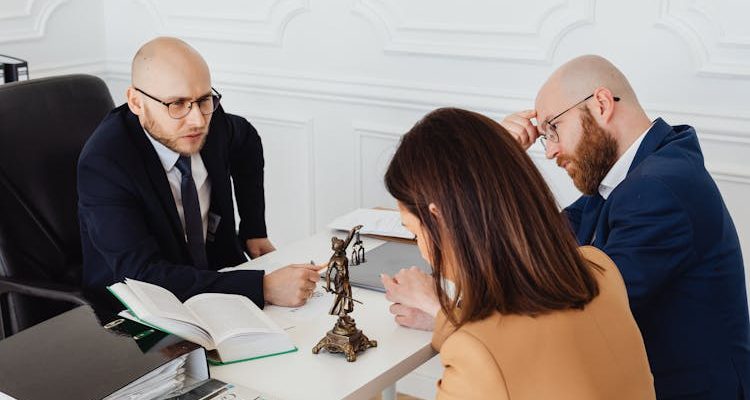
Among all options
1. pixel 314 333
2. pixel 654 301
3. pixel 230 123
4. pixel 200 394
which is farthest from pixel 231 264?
pixel 654 301

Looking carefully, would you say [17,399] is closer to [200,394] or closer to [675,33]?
[200,394]

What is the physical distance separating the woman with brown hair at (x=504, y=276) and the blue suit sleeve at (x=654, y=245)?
20.1 inches

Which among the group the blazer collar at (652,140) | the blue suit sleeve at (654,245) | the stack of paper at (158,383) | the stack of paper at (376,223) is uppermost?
the blazer collar at (652,140)

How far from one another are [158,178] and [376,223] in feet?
2.24

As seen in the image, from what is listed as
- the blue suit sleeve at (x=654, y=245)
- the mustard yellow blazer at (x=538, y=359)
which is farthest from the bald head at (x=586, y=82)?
the mustard yellow blazer at (x=538, y=359)

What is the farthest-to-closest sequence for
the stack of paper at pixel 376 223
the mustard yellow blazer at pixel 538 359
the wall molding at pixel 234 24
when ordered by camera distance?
the wall molding at pixel 234 24 < the stack of paper at pixel 376 223 < the mustard yellow blazer at pixel 538 359

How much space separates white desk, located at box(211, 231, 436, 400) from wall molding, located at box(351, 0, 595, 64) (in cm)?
133

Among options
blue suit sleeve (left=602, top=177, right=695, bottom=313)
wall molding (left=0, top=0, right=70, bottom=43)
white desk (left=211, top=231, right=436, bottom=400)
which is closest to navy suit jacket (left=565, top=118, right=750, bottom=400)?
blue suit sleeve (left=602, top=177, right=695, bottom=313)

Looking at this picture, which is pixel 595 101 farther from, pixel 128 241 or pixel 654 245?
pixel 128 241

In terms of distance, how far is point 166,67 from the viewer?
2592 mm

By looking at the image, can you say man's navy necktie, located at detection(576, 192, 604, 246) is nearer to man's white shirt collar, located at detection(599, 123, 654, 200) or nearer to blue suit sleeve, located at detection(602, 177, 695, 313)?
man's white shirt collar, located at detection(599, 123, 654, 200)

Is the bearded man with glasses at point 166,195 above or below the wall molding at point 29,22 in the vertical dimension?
below

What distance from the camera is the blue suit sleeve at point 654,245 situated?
6.91ft

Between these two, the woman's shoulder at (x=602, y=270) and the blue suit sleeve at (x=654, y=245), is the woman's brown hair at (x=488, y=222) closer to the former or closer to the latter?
the woman's shoulder at (x=602, y=270)
